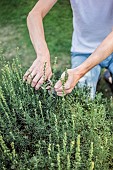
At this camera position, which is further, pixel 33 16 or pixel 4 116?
pixel 33 16

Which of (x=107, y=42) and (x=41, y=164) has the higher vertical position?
(x=107, y=42)

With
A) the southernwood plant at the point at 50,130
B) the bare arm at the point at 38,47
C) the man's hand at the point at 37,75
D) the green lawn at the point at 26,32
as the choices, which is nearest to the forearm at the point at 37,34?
the bare arm at the point at 38,47

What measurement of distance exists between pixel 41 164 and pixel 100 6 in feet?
4.23

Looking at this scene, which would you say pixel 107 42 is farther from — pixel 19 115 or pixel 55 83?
pixel 19 115

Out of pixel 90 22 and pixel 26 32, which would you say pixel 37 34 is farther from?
pixel 26 32

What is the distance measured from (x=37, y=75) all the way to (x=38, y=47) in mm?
301

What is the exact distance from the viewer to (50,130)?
86.4 inches

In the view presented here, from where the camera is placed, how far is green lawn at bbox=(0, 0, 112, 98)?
15.1 feet

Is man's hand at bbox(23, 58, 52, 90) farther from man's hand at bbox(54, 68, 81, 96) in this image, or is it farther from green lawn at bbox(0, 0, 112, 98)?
green lawn at bbox(0, 0, 112, 98)

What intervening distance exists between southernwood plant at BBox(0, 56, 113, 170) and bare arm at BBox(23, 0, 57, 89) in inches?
2.6

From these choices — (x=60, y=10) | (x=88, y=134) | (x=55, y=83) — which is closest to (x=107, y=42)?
(x=55, y=83)

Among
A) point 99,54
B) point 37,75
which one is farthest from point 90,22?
point 37,75

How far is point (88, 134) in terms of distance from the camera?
220cm

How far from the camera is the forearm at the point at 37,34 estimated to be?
8.39 feet
